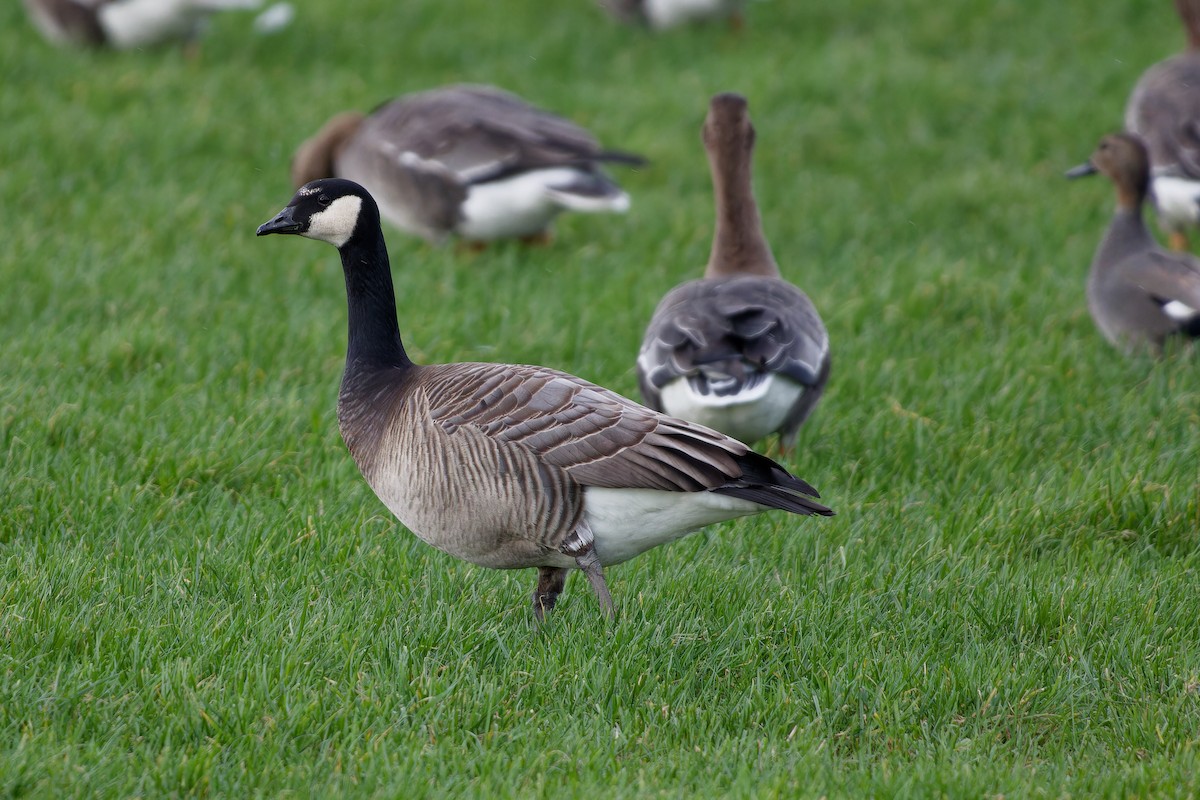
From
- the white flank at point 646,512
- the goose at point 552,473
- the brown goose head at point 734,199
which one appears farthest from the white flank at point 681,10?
the white flank at point 646,512

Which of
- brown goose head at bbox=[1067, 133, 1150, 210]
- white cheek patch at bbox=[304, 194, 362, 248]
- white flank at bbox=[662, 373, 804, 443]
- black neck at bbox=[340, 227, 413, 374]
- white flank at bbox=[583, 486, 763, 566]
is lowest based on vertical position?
white flank at bbox=[662, 373, 804, 443]

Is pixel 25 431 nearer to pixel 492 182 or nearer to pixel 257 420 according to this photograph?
pixel 257 420

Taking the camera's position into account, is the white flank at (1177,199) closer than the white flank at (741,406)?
No

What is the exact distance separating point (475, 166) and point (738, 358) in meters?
3.76

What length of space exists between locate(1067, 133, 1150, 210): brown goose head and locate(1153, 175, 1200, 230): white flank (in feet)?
3.00

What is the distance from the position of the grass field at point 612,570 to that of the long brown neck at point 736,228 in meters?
0.72

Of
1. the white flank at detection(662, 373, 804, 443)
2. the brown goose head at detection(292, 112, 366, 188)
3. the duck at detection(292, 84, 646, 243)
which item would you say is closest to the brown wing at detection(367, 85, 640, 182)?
the duck at detection(292, 84, 646, 243)

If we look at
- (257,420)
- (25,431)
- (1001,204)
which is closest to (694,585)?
(257,420)

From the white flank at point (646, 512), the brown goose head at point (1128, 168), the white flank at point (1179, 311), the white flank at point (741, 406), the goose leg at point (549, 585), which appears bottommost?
the goose leg at point (549, 585)

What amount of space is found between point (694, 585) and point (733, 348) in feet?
4.06

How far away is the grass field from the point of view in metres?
4.12

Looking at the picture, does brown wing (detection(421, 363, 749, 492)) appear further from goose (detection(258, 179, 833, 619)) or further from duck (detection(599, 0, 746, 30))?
duck (detection(599, 0, 746, 30))

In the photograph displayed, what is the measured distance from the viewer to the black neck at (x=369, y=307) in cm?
516

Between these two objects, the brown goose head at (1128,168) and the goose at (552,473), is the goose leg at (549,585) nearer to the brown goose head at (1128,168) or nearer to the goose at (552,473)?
the goose at (552,473)
